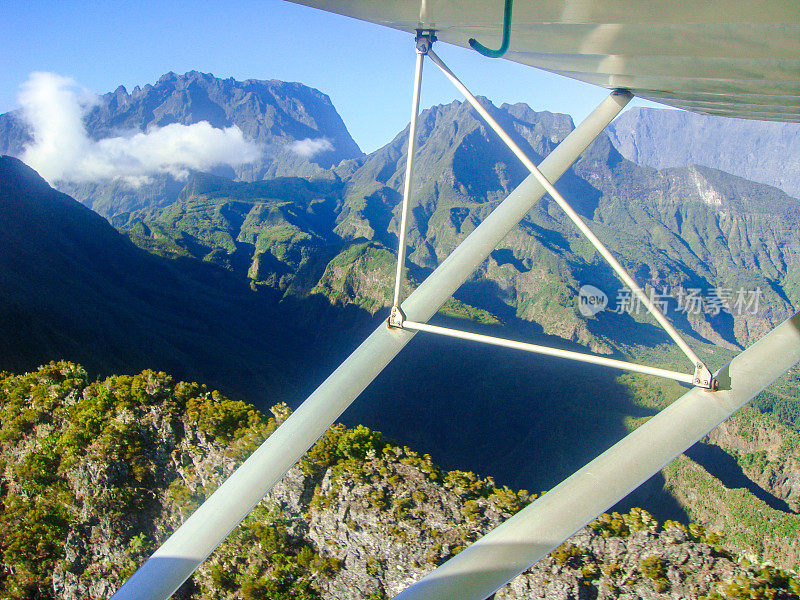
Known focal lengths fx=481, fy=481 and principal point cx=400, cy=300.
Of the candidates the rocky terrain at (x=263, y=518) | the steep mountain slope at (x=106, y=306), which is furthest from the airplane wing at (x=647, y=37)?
the steep mountain slope at (x=106, y=306)

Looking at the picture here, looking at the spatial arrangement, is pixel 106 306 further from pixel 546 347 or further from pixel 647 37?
pixel 647 37

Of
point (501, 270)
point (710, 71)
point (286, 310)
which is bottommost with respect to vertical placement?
point (710, 71)

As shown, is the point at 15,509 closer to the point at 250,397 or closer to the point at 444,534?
the point at 444,534

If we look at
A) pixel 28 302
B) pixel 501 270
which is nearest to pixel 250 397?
pixel 28 302

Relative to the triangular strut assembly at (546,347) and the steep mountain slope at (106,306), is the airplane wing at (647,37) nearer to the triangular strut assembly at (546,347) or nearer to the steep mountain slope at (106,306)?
the triangular strut assembly at (546,347)

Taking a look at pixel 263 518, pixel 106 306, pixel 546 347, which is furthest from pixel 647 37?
pixel 106 306

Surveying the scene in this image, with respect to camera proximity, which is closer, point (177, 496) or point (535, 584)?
point (535, 584)
